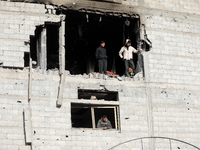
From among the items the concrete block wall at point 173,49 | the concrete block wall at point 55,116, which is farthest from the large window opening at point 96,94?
the concrete block wall at point 173,49

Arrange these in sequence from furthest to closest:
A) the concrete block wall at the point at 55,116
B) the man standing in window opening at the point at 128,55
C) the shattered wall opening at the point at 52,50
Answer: the shattered wall opening at the point at 52,50 < the man standing in window opening at the point at 128,55 < the concrete block wall at the point at 55,116

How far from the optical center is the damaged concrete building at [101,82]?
16.9 m

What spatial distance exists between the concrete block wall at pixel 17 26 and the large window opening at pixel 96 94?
8.02 feet

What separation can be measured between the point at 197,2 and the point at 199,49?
6.77ft

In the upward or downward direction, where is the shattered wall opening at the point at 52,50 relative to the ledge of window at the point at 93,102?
upward

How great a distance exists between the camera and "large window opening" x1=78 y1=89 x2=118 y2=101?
60.2 ft

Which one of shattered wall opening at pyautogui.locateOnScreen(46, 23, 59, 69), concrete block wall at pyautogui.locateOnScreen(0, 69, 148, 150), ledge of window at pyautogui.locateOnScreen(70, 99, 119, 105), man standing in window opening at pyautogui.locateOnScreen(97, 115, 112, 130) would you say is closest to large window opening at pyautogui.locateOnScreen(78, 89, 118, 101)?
concrete block wall at pyautogui.locateOnScreen(0, 69, 148, 150)

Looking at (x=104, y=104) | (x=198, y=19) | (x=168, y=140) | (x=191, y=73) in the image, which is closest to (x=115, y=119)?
(x=104, y=104)

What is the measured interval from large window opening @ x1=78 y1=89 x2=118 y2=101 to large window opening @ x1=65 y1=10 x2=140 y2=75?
2464mm

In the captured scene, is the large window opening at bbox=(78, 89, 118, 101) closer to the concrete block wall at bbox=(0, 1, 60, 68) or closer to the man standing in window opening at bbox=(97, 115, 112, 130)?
the man standing in window opening at bbox=(97, 115, 112, 130)

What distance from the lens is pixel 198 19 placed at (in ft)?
67.7

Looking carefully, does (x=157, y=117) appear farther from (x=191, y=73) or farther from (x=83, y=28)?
(x=83, y=28)

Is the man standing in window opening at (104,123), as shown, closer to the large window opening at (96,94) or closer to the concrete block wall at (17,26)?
the large window opening at (96,94)

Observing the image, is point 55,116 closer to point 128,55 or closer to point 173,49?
point 128,55
